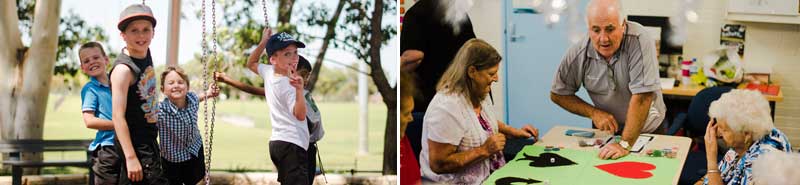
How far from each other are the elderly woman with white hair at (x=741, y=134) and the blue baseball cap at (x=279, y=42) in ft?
6.31

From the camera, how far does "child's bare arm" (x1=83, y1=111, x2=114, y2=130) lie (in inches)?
171

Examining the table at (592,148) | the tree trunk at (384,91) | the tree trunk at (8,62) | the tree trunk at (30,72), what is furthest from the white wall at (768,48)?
the tree trunk at (8,62)

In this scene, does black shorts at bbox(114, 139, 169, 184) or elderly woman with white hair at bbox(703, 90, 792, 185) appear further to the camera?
black shorts at bbox(114, 139, 169, 184)

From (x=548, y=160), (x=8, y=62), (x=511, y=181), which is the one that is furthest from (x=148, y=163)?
(x=548, y=160)

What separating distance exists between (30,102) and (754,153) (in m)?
3.34

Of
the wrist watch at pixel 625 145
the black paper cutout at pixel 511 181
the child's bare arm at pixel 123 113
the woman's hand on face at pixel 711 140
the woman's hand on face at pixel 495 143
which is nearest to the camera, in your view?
the woman's hand on face at pixel 711 140

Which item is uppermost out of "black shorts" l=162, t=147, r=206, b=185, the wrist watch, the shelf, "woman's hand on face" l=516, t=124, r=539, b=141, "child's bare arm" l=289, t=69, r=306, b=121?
the shelf

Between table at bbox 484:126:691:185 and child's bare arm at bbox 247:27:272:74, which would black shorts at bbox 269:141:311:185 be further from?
table at bbox 484:126:691:185

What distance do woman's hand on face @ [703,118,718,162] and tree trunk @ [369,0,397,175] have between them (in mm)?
1559

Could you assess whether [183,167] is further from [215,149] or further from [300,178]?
[300,178]

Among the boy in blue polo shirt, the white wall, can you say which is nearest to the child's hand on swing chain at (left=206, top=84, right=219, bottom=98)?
the boy in blue polo shirt

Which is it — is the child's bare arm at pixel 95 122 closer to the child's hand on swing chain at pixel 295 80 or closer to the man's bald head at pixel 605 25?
the child's hand on swing chain at pixel 295 80

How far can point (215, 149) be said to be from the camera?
15.0 ft

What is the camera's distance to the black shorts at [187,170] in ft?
14.5
